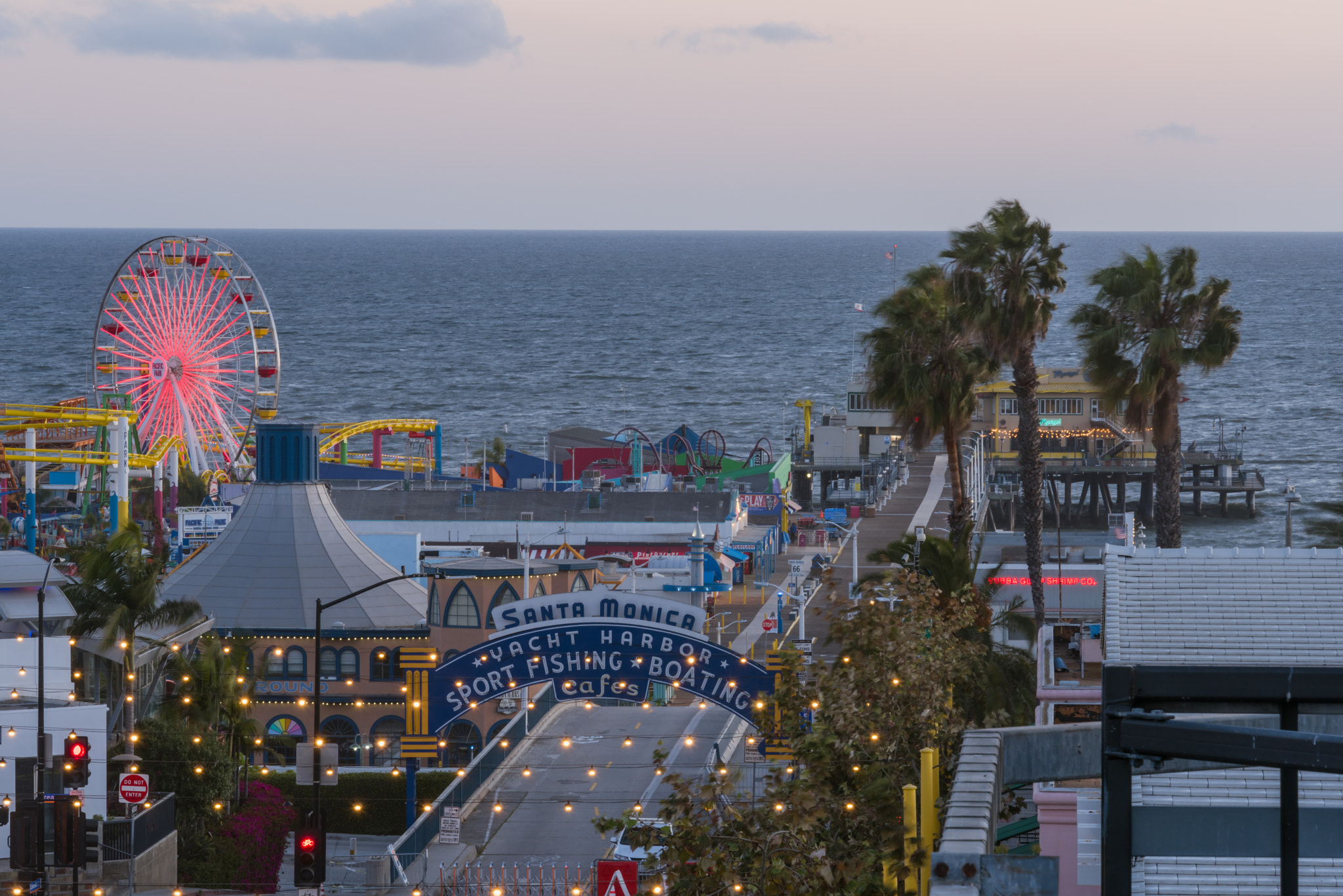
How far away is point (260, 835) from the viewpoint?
3600 centimetres

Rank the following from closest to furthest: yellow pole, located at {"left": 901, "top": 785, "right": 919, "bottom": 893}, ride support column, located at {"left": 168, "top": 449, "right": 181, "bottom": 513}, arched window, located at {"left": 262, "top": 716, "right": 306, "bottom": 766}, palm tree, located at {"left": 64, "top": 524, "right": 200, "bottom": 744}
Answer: yellow pole, located at {"left": 901, "top": 785, "right": 919, "bottom": 893} → palm tree, located at {"left": 64, "top": 524, "right": 200, "bottom": 744} → arched window, located at {"left": 262, "top": 716, "right": 306, "bottom": 766} → ride support column, located at {"left": 168, "top": 449, "right": 181, "bottom": 513}

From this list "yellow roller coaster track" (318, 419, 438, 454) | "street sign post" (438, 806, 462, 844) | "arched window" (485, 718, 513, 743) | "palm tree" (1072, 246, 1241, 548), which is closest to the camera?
"street sign post" (438, 806, 462, 844)

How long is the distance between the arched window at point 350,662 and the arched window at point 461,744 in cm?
272

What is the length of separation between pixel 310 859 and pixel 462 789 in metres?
10.0

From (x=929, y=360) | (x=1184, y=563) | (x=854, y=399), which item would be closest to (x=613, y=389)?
(x=854, y=399)

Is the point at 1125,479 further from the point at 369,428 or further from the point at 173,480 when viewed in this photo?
the point at 173,480

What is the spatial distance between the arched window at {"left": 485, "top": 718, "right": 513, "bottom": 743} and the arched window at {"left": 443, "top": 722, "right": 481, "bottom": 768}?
0.38 meters

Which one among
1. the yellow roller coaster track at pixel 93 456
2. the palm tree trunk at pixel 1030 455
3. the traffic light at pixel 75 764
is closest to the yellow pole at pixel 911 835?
the traffic light at pixel 75 764

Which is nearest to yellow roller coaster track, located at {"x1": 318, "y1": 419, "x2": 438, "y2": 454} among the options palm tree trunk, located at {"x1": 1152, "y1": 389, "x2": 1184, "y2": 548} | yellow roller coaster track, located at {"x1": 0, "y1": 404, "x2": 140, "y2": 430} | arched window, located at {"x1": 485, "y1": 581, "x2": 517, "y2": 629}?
yellow roller coaster track, located at {"x1": 0, "y1": 404, "x2": 140, "y2": 430}

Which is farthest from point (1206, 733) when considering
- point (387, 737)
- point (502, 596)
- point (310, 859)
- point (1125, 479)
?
point (1125, 479)

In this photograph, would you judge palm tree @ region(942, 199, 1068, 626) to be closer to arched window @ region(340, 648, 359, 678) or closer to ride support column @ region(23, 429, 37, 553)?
arched window @ region(340, 648, 359, 678)

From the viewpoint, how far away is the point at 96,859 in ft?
104

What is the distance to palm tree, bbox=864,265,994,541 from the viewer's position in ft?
137

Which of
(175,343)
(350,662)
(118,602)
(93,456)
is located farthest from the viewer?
(175,343)
